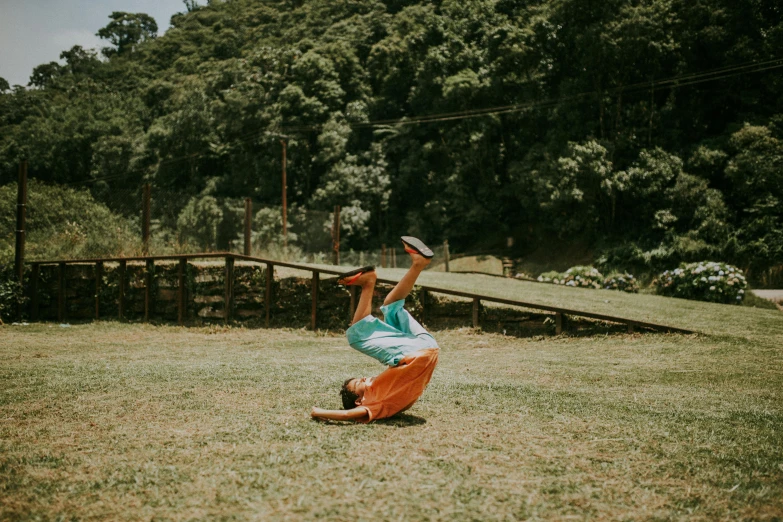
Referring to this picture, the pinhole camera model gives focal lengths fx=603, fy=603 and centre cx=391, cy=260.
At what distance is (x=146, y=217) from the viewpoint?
47.0 ft

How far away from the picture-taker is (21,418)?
5027 millimetres

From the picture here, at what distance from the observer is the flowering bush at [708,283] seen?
14.8 metres

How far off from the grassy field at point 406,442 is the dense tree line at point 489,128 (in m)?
10.6

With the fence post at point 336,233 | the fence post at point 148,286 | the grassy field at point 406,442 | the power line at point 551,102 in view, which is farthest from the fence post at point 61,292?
the power line at point 551,102

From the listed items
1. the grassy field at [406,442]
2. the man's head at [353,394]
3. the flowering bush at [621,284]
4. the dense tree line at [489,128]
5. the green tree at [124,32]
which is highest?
the green tree at [124,32]

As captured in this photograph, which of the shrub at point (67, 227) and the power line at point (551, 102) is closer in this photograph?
the shrub at point (67, 227)

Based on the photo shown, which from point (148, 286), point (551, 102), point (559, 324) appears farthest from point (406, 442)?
point (551, 102)

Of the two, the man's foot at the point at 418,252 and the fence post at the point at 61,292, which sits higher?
the man's foot at the point at 418,252

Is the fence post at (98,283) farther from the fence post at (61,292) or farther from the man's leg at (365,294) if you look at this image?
the man's leg at (365,294)

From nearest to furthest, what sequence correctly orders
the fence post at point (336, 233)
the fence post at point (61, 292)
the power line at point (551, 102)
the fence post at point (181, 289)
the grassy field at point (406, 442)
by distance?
1. the grassy field at point (406, 442)
2. the fence post at point (181, 289)
3. the fence post at point (61, 292)
4. the fence post at point (336, 233)
5. the power line at point (551, 102)

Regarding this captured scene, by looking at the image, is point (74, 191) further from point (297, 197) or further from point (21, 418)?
point (297, 197)

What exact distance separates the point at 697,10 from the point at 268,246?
24083mm

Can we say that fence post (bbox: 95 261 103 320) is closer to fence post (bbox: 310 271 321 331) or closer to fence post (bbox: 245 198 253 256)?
fence post (bbox: 245 198 253 256)

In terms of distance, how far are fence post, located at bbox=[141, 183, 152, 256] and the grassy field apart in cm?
631
